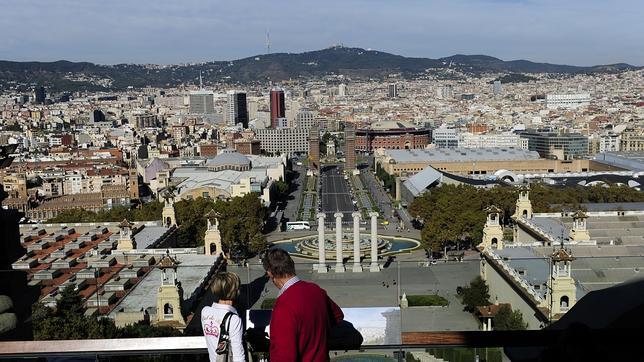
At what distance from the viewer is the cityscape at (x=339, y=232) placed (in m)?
2.91

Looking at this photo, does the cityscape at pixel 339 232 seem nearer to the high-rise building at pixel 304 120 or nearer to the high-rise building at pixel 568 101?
the high-rise building at pixel 304 120

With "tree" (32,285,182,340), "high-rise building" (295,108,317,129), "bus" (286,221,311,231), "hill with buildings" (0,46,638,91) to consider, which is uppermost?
"hill with buildings" (0,46,638,91)

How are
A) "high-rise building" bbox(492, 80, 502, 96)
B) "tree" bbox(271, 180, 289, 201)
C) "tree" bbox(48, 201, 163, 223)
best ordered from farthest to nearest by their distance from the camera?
1. "high-rise building" bbox(492, 80, 502, 96)
2. "tree" bbox(271, 180, 289, 201)
3. "tree" bbox(48, 201, 163, 223)

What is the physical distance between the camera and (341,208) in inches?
1312

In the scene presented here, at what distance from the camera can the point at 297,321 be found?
2.26 metres

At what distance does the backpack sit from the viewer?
8.11ft

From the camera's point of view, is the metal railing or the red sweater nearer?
the red sweater

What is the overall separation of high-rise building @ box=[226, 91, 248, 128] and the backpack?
88483 millimetres

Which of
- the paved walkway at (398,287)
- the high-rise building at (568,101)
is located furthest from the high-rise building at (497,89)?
the paved walkway at (398,287)

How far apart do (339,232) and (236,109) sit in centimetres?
7307

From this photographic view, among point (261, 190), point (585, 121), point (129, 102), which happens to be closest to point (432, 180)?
point (261, 190)

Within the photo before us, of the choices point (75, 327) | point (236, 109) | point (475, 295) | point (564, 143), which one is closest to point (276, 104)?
point (236, 109)

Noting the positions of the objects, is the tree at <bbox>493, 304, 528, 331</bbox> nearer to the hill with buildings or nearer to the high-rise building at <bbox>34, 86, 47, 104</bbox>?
the high-rise building at <bbox>34, 86, 47, 104</bbox>

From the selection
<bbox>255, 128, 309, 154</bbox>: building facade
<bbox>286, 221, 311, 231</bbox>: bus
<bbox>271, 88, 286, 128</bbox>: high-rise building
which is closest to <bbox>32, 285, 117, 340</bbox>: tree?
<bbox>286, 221, 311, 231</bbox>: bus
